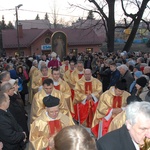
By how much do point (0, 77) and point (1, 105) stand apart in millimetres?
2520

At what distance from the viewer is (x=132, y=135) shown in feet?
8.10

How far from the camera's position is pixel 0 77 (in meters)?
6.37

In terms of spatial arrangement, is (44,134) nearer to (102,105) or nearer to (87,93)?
(102,105)

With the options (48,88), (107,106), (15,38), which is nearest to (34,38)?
(15,38)

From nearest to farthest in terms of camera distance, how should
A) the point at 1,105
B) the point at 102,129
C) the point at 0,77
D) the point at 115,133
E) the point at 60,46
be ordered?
1. the point at 115,133
2. the point at 1,105
3. the point at 102,129
4. the point at 0,77
5. the point at 60,46

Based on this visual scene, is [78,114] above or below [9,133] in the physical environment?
below

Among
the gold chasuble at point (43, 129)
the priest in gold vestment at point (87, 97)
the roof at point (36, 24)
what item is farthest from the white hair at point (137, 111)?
the roof at point (36, 24)

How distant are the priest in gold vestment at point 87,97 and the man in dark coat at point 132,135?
473 centimetres

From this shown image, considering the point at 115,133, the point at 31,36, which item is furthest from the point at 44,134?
the point at 31,36

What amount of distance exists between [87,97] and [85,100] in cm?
14

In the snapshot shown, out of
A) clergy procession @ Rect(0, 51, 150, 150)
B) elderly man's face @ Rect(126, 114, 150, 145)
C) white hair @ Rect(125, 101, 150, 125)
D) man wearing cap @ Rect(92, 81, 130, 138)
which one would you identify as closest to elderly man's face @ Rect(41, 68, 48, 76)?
clergy procession @ Rect(0, 51, 150, 150)

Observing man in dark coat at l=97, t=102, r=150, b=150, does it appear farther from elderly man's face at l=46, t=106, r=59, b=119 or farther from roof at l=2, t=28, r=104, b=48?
roof at l=2, t=28, r=104, b=48

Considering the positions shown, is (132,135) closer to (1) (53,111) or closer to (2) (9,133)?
(1) (53,111)

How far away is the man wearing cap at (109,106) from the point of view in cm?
536
